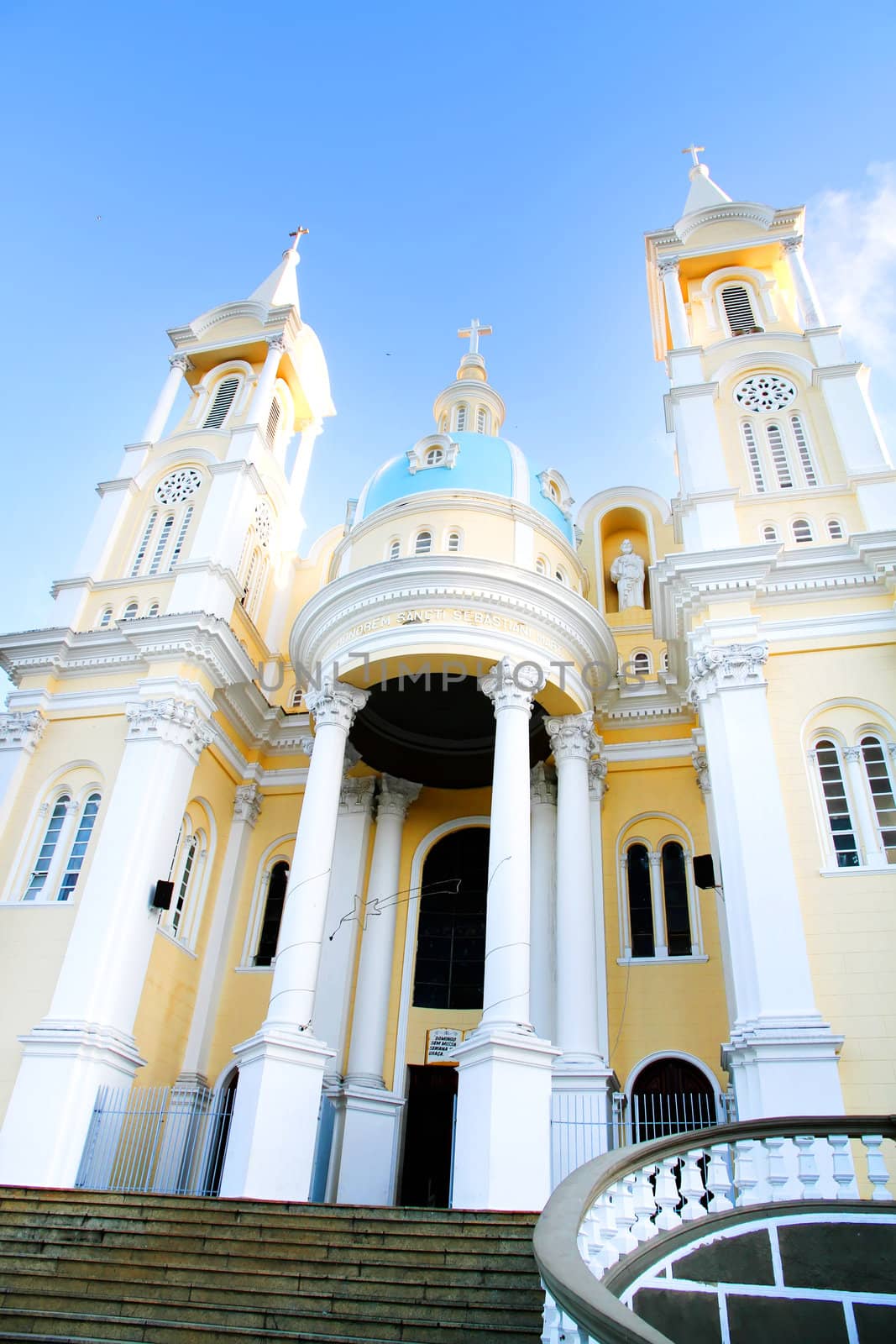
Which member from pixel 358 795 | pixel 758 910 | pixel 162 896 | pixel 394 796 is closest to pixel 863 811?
pixel 758 910

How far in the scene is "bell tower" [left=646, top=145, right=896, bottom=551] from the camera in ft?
60.0

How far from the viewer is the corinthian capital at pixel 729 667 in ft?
51.7

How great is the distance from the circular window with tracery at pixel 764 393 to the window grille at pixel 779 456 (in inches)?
26.3

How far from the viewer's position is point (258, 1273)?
9047 millimetres

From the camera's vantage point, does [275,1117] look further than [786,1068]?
Yes

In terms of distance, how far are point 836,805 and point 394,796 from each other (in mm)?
8920

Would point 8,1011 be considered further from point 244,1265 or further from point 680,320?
point 680,320

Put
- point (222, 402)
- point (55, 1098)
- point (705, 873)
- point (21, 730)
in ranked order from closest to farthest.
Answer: point (55, 1098), point (705, 873), point (21, 730), point (222, 402)

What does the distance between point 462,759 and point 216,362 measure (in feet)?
46.7

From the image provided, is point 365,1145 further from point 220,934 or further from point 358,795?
point 358,795

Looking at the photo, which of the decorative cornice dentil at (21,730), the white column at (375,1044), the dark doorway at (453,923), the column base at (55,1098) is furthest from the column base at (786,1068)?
the decorative cornice dentil at (21,730)

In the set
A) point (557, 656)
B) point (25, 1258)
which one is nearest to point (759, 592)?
point (557, 656)

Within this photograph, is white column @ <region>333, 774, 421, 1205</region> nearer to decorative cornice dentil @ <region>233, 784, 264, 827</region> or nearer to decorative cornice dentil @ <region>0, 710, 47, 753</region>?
decorative cornice dentil @ <region>233, 784, 264, 827</region>

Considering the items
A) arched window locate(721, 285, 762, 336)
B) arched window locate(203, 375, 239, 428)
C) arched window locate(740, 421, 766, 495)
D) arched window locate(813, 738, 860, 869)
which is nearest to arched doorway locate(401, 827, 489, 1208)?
arched window locate(813, 738, 860, 869)
